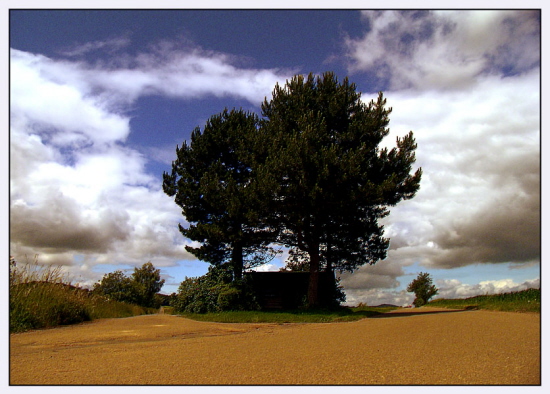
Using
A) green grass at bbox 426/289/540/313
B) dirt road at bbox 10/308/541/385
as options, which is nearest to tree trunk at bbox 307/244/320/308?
green grass at bbox 426/289/540/313

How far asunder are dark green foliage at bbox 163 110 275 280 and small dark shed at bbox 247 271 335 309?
2321mm

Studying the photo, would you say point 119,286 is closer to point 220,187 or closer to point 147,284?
A: point 147,284

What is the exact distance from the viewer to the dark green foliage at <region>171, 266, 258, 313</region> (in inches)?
741

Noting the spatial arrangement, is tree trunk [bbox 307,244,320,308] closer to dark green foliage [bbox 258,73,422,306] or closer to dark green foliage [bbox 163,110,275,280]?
dark green foliage [bbox 258,73,422,306]

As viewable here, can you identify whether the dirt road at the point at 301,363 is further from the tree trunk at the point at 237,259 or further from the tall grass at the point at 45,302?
the tree trunk at the point at 237,259

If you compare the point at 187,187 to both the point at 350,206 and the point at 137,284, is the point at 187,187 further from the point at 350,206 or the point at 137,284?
the point at 137,284

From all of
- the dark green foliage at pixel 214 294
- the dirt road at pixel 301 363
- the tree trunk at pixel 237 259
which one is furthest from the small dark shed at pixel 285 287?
the dirt road at pixel 301 363

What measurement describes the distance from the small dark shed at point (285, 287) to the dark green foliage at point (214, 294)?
2.71 metres

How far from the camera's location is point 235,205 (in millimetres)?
18000

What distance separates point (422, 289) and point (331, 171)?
33.1 m

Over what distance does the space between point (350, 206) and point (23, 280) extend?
12.9 meters

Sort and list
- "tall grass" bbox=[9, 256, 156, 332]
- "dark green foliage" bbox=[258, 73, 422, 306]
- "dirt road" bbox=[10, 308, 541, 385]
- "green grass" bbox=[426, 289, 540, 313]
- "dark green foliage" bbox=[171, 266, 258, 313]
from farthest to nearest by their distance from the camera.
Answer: "dark green foliage" bbox=[171, 266, 258, 313] < "dark green foliage" bbox=[258, 73, 422, 306] < "green grass" bbox=[426, 289, 540, 313] < "tall grass" bbox=[9, 256, 156, 332] < "dirt road" bbox=[10, 308, 541, 385]

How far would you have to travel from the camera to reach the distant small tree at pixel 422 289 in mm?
43562

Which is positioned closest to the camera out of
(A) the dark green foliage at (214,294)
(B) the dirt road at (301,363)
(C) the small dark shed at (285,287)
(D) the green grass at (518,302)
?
(B) the dirt road at (301,363)
